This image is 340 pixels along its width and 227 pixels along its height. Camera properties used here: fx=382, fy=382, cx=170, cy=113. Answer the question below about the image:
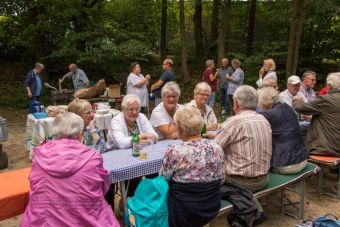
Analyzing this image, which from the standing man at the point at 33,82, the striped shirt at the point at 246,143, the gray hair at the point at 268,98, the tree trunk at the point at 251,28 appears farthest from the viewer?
the tree trunk at the point at 251,28

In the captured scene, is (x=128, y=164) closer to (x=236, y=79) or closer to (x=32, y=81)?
(x=32, y=81)

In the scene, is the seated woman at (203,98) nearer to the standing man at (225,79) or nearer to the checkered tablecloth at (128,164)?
the checkered tablecloth at (128,164)

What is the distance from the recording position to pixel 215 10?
56.0ft

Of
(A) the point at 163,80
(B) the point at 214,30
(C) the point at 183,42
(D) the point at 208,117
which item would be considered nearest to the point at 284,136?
(D) the point at 208,117

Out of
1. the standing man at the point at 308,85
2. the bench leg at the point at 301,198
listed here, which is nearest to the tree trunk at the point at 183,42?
the standing man at the point at 308,85

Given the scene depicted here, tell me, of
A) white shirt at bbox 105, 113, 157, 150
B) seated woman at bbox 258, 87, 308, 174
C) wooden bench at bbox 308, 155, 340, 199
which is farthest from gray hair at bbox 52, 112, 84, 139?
wooden bench at bbox 308, 155, 340, 199

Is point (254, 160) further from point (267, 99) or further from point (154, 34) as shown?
point (154, 34)

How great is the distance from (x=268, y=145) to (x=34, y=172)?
2083mm

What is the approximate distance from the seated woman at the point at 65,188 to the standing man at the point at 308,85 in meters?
4.20

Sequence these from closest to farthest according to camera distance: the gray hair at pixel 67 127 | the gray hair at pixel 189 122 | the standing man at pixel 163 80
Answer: the gray hair at pixel 67 127 < the gray hair at pixel 189 122 < the standing man at pixel 163 80

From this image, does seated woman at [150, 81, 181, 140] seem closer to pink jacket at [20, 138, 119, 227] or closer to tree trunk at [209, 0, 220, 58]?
pink jacket at [20, 138, 119, 227]

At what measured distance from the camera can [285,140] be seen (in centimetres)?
388

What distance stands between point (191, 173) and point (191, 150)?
0.17 m

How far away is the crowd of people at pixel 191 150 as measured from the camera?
2426 mm
